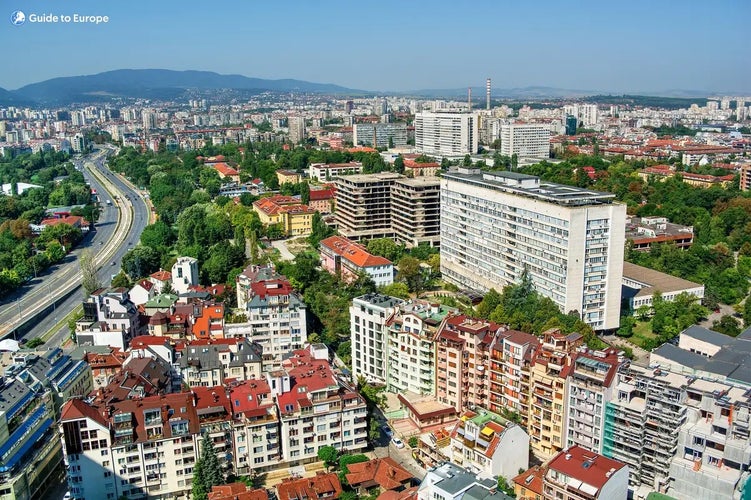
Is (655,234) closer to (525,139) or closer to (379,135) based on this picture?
(525,139)

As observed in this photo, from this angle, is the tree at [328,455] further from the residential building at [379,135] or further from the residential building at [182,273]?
the residential building at [379,135]

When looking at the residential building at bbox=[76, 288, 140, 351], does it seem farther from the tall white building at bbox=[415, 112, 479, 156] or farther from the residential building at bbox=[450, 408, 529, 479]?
the tall white building at bbox=[415, 112, 479, 156]

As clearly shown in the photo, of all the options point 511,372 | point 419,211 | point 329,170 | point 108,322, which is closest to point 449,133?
point 329,170

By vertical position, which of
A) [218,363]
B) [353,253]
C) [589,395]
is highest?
[353,253]

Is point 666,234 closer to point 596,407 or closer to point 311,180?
point 596,407

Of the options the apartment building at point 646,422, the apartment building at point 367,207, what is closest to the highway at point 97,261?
the apartment building at point 367,207

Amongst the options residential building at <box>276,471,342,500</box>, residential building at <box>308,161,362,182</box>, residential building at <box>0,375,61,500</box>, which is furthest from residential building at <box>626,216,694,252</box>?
residential building at <box>0,375,61,500</box>
